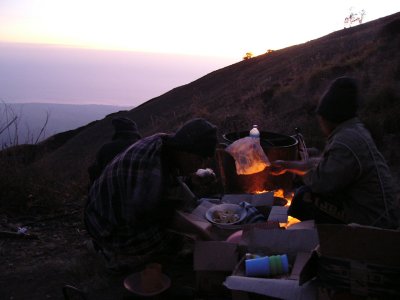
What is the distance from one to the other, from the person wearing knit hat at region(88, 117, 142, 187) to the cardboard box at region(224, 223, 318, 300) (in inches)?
75.0

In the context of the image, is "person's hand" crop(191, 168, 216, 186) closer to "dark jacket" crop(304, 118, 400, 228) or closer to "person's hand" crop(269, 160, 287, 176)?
"person's hand" crop(269, 160, 287, 176)

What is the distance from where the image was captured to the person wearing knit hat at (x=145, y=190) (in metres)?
3.49

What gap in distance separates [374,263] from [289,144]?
3.00m

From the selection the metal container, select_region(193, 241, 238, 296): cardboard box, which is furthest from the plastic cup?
the metal container

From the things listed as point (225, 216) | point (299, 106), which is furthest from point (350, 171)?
point (299, 106)

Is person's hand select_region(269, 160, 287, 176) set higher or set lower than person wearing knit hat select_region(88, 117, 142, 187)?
lower

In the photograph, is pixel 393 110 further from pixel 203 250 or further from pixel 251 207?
pixel 203 250

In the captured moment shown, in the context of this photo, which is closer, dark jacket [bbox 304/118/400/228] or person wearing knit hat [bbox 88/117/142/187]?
dark jacket [bbox 304/118/400/228]

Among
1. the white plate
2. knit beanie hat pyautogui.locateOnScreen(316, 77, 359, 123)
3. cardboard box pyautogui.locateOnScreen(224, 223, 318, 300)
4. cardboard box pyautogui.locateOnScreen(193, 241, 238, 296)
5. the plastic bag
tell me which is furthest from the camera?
the plastic bag

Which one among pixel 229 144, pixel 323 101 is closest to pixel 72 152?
pixel 229 144

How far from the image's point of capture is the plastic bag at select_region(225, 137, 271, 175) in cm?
459

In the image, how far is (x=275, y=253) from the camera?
10.7 feet

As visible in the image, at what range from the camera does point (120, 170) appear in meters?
3.60

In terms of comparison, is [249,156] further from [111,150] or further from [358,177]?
[358,177]
